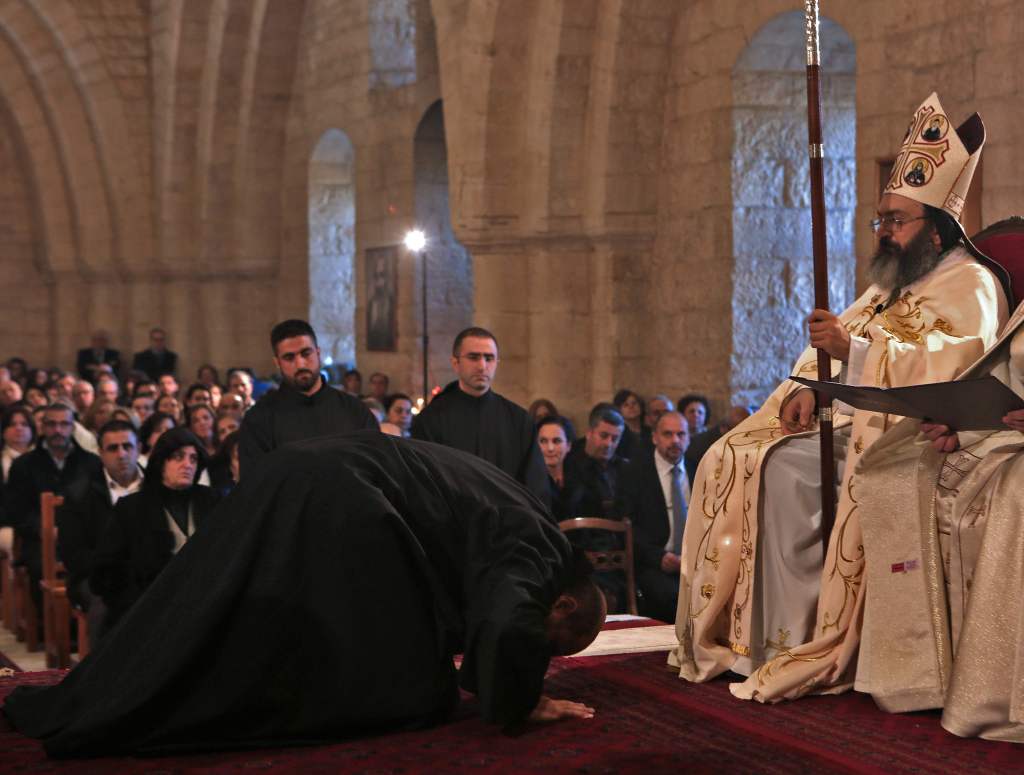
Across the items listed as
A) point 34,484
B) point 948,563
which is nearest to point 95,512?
point 34,484

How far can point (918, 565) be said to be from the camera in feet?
14.6

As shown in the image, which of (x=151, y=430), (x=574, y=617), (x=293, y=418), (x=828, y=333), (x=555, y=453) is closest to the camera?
(x=574, y=617)

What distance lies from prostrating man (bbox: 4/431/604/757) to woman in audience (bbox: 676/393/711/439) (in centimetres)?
520

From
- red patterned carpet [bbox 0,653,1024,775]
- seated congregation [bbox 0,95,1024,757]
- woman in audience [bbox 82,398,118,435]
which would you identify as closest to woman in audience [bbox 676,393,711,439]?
seated congregation [bbox 0,95,1024,757]

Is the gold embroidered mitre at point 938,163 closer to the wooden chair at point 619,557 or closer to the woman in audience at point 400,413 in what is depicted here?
the wooden chair at point 619,557

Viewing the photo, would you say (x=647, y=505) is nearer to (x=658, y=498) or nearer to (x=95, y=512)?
(x=658, y=498)

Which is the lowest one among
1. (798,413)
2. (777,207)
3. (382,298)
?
(798,413)

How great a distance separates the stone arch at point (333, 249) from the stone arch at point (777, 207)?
8.20m

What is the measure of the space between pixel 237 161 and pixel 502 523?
15003mm

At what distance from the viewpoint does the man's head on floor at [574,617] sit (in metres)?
3.95

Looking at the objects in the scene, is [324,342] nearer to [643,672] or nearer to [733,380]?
[733,380]

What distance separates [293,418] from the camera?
630 cm

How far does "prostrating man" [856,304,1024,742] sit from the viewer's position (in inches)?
163

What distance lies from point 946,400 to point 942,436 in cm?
22
